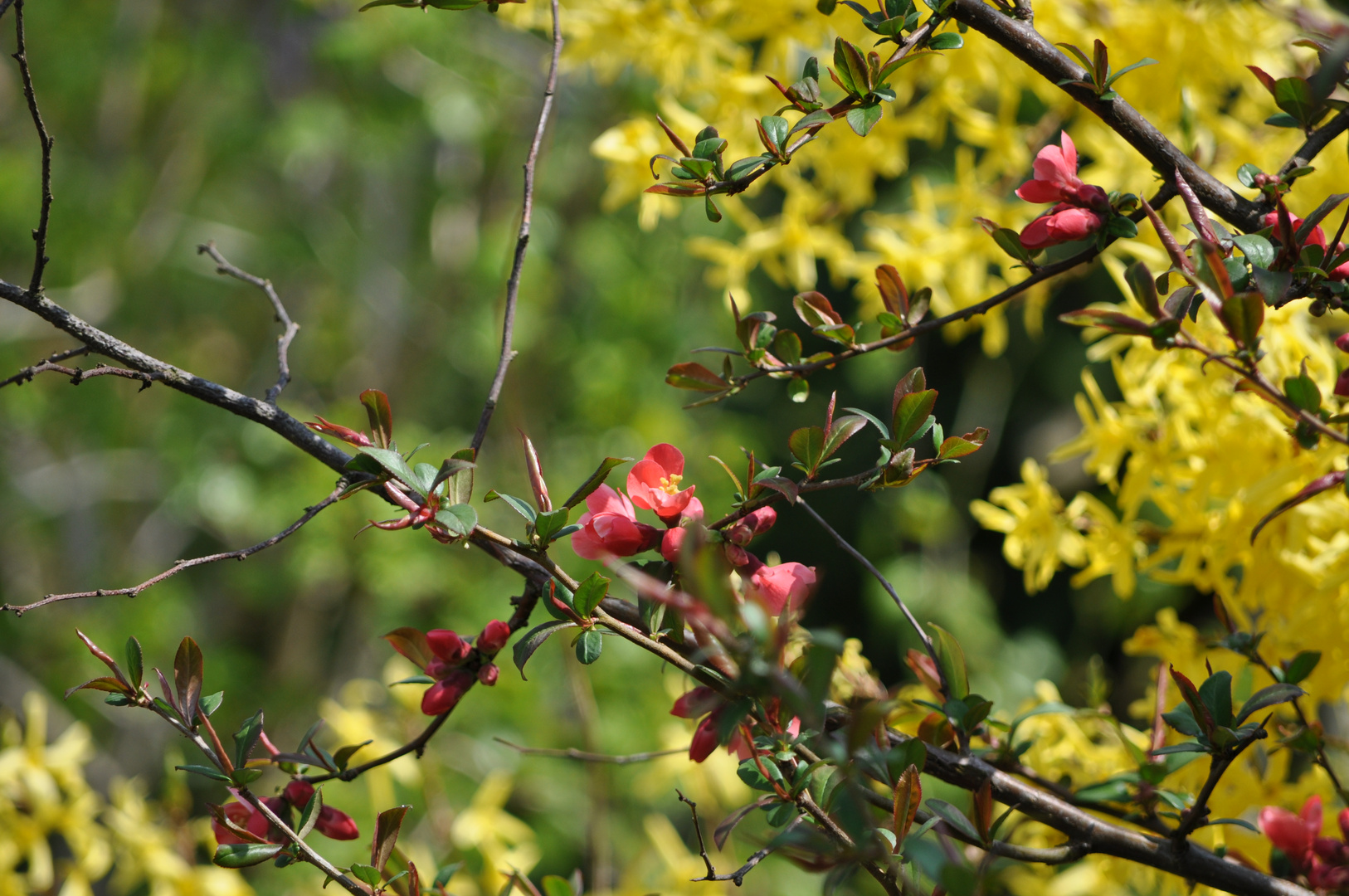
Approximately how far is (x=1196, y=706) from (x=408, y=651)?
1.07 ft

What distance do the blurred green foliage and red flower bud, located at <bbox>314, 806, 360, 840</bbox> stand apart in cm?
143

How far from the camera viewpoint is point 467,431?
2566 millimetres

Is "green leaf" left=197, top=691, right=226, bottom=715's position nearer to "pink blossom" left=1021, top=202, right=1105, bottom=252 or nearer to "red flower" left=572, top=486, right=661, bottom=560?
"red flower" left=572, top=486, right=661, bottom=560

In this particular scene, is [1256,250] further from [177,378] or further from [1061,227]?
[177,378]

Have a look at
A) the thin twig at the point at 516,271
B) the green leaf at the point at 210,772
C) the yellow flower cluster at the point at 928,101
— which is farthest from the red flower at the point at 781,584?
the yellow flower cluster at the point at 928,101

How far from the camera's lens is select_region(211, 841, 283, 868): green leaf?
350 millimetres

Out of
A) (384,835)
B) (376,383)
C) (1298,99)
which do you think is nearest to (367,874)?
(384,835)

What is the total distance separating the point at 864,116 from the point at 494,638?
268 mm

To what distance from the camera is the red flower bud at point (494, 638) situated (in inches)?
15.2

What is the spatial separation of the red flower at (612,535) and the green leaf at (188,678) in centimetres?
16

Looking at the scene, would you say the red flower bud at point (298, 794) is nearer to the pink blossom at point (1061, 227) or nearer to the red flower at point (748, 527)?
the red flower at point (748, 527)

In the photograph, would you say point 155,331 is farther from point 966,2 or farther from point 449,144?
point 966,2

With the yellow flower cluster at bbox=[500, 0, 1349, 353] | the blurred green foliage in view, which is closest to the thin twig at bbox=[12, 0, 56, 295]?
the yellow flower cluster at bbox=[500, 0, 1349, 353]

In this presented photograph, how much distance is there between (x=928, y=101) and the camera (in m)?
0.82
